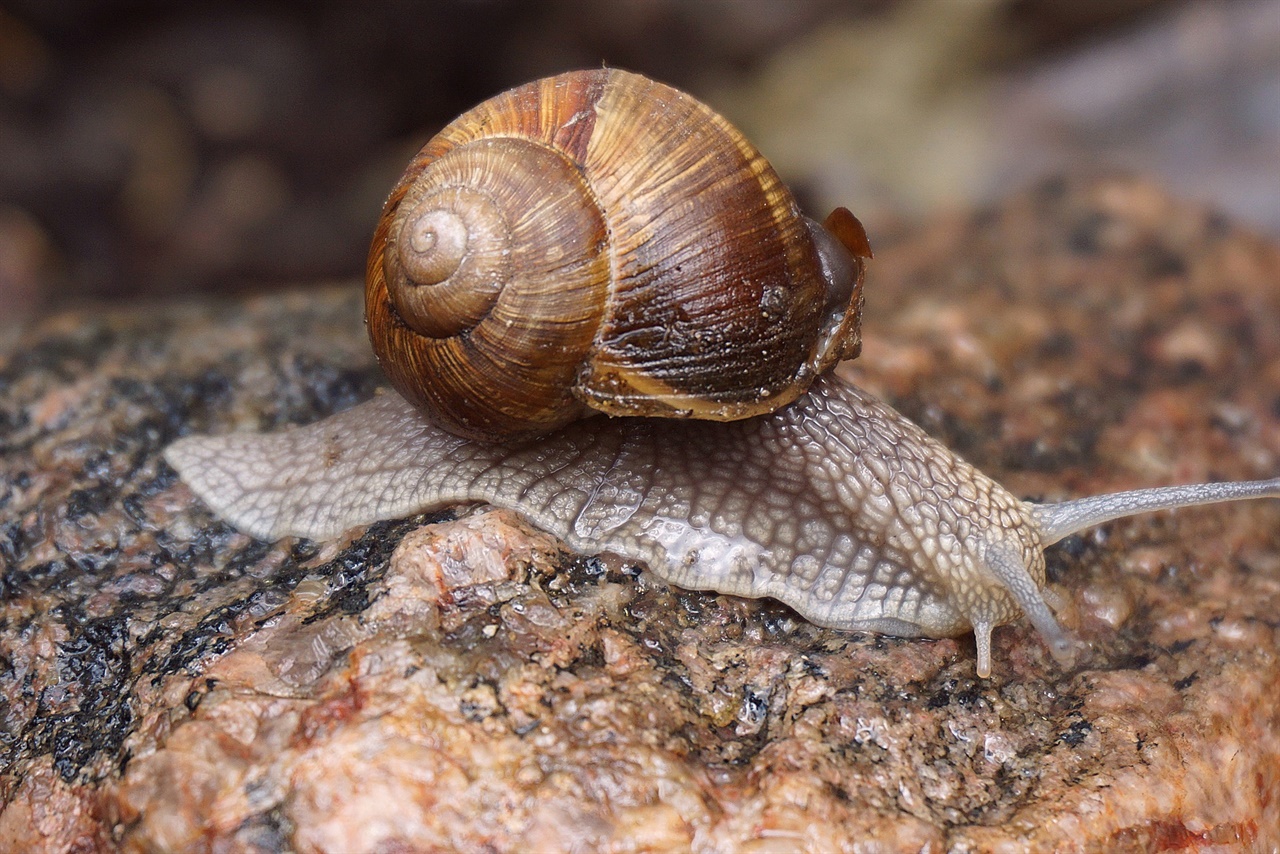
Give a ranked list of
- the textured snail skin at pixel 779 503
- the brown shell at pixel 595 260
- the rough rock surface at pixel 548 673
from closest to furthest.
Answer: the rough rock surface at pixel 548 673 < the brown shell at pixel 595 260 < the textured snail skin at pixel 779 503

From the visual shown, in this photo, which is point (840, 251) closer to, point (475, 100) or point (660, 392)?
point (660, 392)

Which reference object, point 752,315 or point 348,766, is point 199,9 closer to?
point 752,315

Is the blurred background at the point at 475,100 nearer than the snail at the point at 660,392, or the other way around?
the snail at the point at 660,392

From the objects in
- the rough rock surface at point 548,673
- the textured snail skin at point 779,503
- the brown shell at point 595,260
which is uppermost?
the brown shell at point 595,260

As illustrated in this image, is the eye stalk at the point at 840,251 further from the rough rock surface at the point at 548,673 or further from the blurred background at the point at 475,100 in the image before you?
the blurred background at the point at 475,100

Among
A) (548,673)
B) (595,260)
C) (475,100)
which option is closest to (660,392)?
(595,260)

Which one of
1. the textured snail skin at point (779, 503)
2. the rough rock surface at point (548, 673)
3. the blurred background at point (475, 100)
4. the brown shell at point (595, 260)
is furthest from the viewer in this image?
the blurred background at point (475, 100)

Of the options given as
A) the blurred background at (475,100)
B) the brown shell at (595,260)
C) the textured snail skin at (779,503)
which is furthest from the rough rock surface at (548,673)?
the blurred background at (475,100)

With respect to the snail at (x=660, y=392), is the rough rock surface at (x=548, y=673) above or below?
below

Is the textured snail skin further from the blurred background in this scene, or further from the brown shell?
the blurred background
